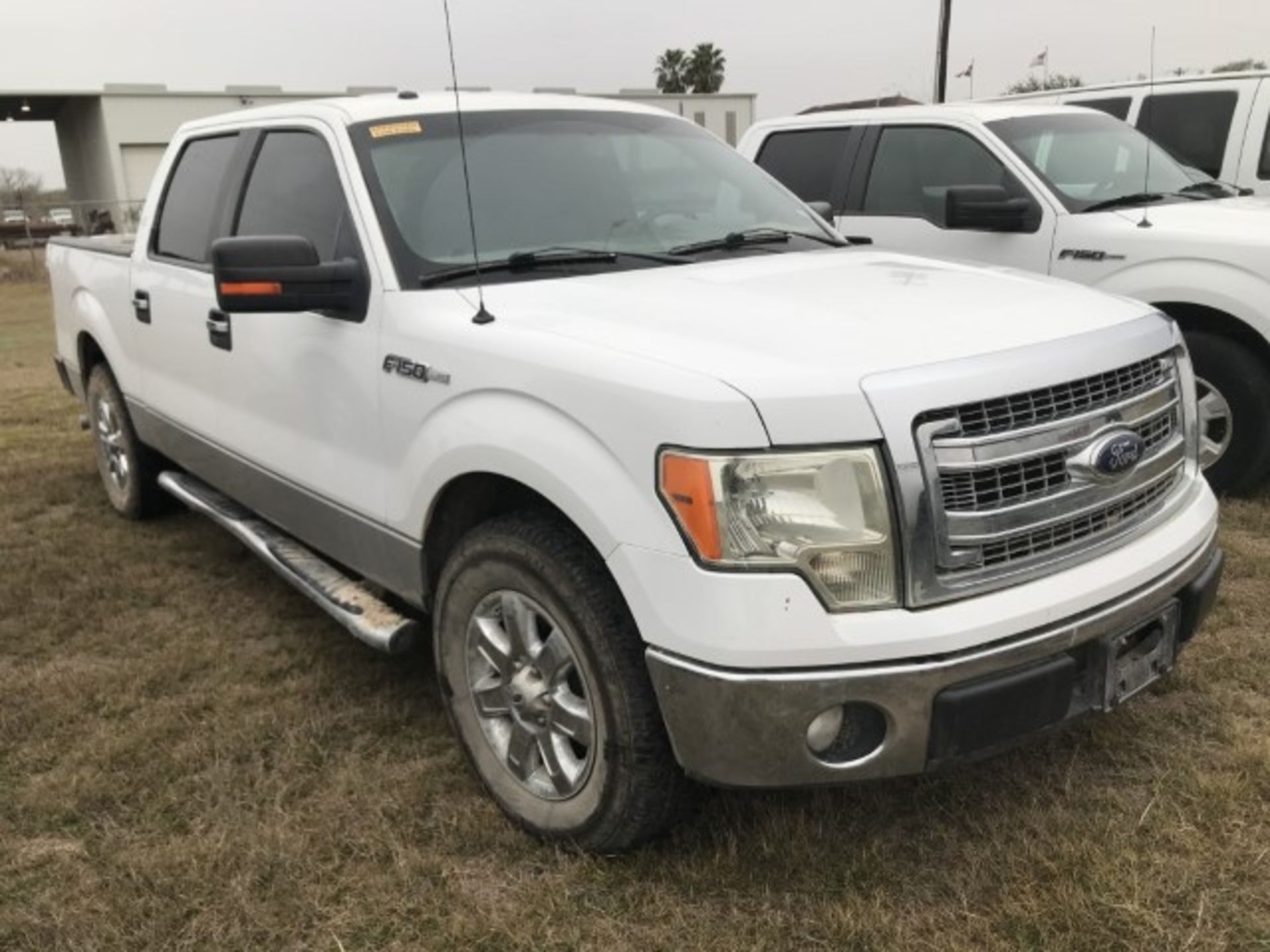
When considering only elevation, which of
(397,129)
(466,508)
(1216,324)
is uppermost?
(397,129)

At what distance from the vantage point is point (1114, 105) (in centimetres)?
798

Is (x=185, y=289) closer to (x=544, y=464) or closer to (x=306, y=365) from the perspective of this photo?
(x=306, y=365)

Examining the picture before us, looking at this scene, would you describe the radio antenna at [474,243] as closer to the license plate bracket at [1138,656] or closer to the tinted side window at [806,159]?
the license plate bracket at [1138,656]

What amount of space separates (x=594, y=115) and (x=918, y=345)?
6.36 ft

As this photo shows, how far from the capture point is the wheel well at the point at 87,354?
5594 mm

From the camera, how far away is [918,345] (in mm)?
2375

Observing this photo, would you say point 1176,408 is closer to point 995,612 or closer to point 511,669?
point 995,612

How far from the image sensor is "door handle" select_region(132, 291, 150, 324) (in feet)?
15.2

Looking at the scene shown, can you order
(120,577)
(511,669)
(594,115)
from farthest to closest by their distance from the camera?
(120,577), (594,115), (511,669)

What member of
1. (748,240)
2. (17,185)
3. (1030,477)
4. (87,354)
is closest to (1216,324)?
(748,240)

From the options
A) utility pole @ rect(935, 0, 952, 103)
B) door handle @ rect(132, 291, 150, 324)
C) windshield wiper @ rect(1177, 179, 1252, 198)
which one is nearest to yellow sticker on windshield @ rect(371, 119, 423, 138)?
door handle @ rect(132, 291, 150, 324)

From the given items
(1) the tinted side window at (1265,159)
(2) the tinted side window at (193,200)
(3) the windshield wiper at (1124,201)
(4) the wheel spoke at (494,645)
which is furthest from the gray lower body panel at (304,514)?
(1) the tinted side window at (1265,159)

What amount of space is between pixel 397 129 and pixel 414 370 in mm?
980

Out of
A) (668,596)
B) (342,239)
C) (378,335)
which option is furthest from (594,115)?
(668,596)
